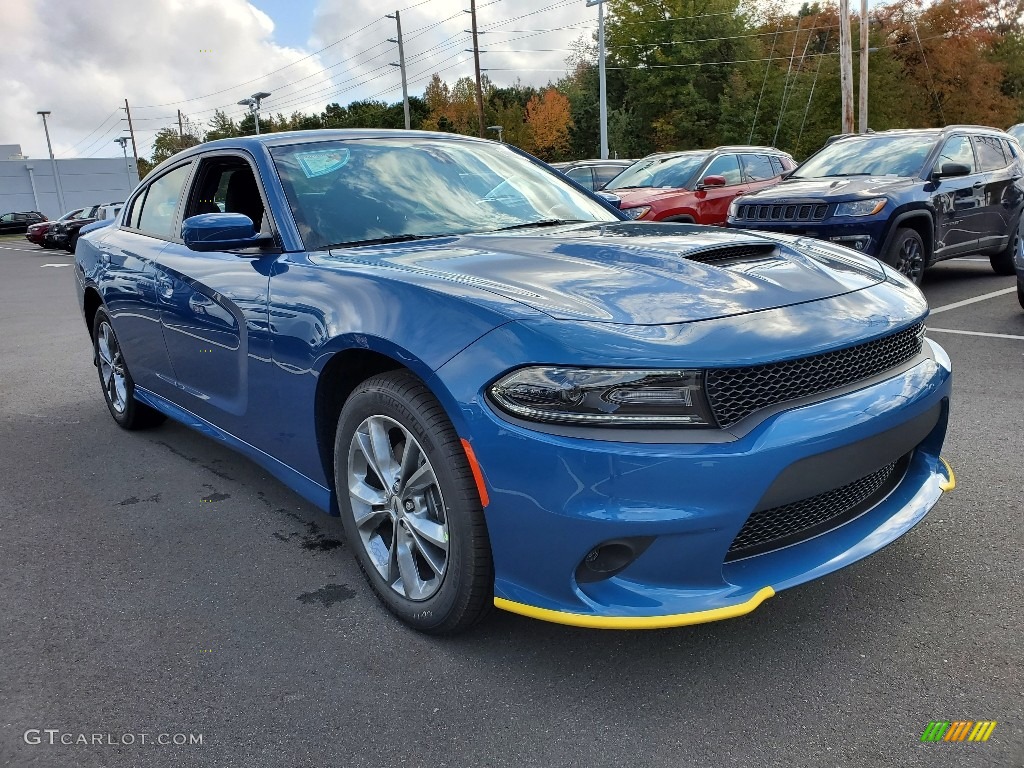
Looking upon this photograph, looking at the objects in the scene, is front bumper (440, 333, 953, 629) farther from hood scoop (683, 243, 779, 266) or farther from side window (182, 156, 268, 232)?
side window (182, 156, 268, 232)

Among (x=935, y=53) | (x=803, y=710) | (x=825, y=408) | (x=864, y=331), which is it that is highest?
(x=935, y=53)

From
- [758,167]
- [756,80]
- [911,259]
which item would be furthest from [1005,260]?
[756,80]

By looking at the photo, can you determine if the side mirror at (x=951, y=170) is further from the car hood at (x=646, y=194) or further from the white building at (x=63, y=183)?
the white building at (x=63, y=183)

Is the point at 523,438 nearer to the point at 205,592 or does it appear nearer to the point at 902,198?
the point at 205,592

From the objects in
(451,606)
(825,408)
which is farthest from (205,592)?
(825,408)

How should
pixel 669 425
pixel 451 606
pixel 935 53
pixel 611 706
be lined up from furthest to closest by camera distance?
pixel 935 53 < pixel 451 606 < pixel 611 706 < pixel 669 425

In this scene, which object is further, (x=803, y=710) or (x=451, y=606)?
(x=451, y=606)

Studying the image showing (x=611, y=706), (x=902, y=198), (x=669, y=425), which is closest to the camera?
(x=669, y=425)

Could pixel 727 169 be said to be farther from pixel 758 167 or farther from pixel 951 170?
pixel 951 170

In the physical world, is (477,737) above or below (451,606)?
below

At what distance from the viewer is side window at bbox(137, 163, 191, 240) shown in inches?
160

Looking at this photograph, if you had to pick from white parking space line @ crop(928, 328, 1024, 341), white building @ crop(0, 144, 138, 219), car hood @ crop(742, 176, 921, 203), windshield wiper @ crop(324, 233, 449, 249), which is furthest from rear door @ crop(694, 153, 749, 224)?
white building @ crop(0, 144, 138, 219)

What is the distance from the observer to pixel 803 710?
212 cm

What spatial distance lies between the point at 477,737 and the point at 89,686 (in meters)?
1.15
